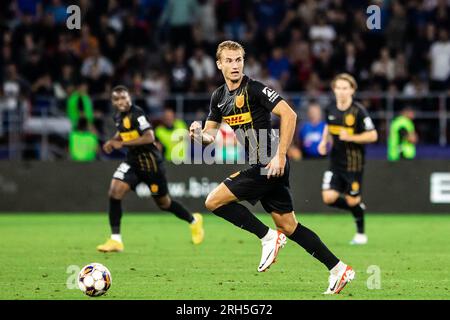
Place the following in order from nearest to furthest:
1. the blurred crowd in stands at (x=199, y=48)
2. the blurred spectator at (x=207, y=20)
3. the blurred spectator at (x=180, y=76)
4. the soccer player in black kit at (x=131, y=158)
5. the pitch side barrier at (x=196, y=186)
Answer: the soccer player in black kit at (x=131, y=158)
the pitch side barrier at (x=196, y=186)
the blurred crowd in stands at (x=199, y=48)
the blurred spectator at (x=180, y=76)
the blurred spectator at (x=207, y=20)

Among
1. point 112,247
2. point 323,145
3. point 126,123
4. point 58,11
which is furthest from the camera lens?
point 58,11

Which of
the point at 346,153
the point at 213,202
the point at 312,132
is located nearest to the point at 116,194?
the point at 346,153

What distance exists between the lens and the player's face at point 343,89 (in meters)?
15.2

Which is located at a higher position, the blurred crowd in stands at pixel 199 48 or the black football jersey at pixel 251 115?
the blurred crowd in stands at pixel 199 48

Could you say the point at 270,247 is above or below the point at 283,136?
below

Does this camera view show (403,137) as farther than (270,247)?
Yes

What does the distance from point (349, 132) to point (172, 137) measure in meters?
6.86

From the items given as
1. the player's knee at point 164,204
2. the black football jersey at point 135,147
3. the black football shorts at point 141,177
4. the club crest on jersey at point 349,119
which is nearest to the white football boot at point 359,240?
the club crest on jersey at point 349,119

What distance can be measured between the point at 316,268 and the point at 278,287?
5.95 feet

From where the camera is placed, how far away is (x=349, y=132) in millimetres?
15305

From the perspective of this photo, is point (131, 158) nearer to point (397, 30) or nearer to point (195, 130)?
point (195, 130)

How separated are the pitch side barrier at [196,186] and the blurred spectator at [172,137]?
1.87 ft

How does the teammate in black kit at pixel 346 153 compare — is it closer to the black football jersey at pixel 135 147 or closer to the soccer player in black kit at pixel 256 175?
the black football jersey at pixel 135 147

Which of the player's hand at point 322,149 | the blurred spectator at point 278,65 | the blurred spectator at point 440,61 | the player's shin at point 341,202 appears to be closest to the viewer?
the player's hand at point 322,149
